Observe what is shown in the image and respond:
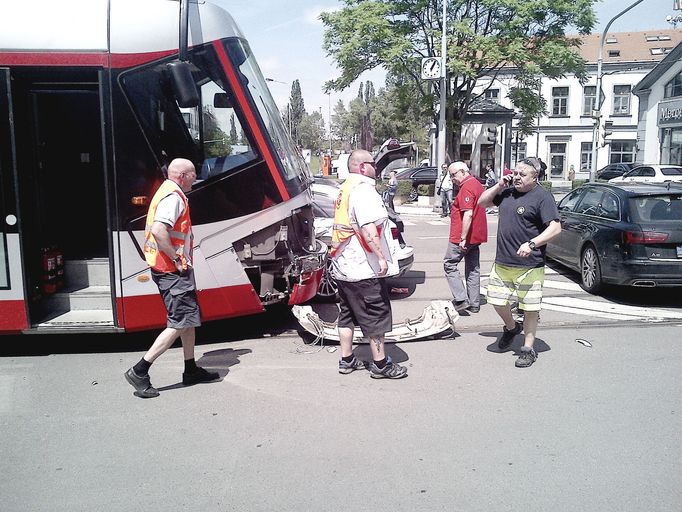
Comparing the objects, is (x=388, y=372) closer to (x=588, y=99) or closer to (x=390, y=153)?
(x=390, y=153)

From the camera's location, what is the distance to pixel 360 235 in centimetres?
509

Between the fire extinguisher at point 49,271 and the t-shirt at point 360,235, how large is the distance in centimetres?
289

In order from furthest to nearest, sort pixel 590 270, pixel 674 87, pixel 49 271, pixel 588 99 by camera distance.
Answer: pixel 588 99, pixel 674 87, pixel 590 270, pixel 49 271

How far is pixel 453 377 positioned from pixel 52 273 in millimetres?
4008

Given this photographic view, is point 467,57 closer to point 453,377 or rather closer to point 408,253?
point 408,253

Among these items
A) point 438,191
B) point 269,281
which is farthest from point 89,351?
point 438,191

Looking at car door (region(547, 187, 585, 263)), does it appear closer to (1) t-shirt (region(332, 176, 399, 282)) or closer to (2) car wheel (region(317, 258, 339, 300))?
(2) car wheel (region(317, 258, 339, 300))

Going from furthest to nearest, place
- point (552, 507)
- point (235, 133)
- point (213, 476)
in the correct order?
point (235, 133), point (213, 476), point (552, 507)

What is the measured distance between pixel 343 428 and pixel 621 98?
54336 mm

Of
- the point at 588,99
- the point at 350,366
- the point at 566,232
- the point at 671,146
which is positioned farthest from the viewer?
the point at 588,99

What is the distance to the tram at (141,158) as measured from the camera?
5375 millimetres

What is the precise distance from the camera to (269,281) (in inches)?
242

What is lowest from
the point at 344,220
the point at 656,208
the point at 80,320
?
the point at 80,320

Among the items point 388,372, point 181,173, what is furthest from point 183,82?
point 388,372
